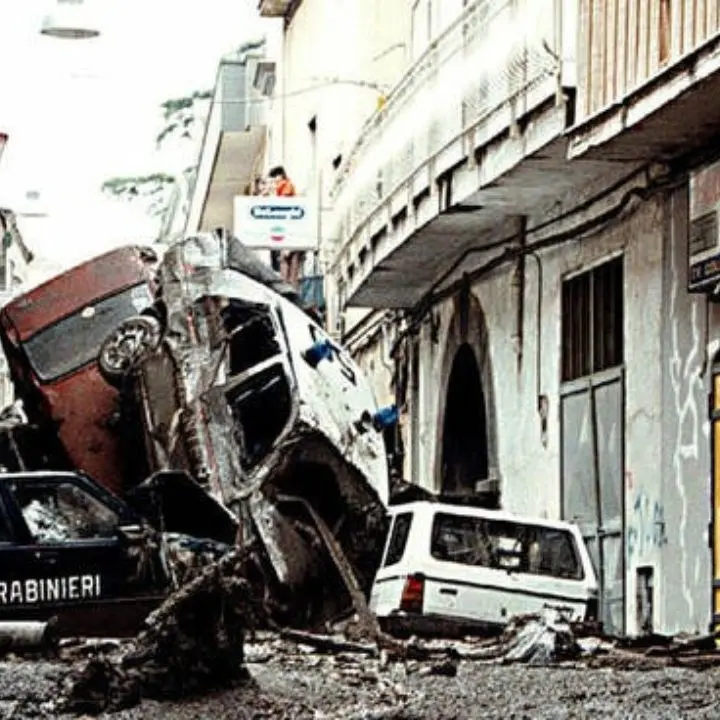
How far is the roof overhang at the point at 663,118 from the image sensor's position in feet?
58.1

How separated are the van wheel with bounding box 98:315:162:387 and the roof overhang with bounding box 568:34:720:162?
3665 mm

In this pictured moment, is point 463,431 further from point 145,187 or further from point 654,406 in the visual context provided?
point 145,187

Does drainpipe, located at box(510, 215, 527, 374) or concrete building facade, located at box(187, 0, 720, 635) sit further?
drainpipe, located at box(510, 215, 527, 374)

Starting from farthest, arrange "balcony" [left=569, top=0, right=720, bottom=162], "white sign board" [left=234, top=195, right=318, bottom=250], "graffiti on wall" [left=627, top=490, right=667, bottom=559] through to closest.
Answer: "white sign board" [left=234, top=195, right=318, bottom=250], "graffiti on wall" [left=627, top=490, right=667, bottom=559], "balcony" [left=569, top=0, right=720, bottom=162]

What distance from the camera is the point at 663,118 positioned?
1908 cm

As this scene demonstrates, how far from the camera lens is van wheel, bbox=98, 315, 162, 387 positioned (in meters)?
21.7

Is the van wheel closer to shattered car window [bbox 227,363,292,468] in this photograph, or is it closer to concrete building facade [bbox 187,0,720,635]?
shattered car window [bbox 227,363,292,468]

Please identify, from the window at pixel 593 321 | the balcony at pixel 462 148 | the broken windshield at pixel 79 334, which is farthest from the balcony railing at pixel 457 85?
the broken windshield at pixel 79 334

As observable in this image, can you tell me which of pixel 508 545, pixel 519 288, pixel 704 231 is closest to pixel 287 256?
pixel 519 288

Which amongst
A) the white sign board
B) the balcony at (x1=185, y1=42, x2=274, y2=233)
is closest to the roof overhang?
the white sign board

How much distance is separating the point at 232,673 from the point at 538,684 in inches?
67.3

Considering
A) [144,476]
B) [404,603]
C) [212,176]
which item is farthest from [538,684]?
[212,176]

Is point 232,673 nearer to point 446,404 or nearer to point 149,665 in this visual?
point 149,665

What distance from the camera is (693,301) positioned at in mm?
20312
